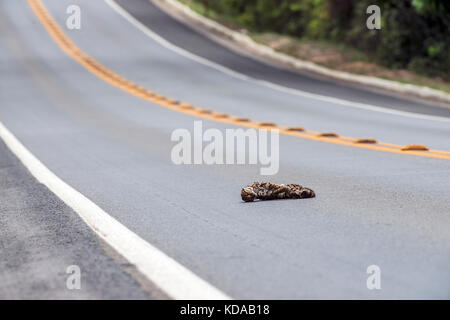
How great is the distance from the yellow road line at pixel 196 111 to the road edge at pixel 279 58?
5842mm

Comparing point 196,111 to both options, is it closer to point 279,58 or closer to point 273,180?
point 273,180

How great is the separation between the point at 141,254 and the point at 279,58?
26060 millimetres

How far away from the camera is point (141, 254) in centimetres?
540

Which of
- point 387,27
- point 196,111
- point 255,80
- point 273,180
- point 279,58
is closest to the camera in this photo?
point 273,180

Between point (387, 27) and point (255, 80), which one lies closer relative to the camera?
point (255, 80)

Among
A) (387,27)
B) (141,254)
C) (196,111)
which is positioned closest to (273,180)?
(141,254)

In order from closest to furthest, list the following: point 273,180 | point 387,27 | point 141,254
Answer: point 141,254
point 273,180
point 387,27

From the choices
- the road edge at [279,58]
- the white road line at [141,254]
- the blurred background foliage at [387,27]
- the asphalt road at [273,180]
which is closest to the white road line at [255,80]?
A: the asphalt road at [273,180]

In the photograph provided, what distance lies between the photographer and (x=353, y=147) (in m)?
12.0

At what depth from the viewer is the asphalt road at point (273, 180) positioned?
4.90m

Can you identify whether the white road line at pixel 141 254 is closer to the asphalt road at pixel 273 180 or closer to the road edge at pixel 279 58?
the asphalt road at pixel 273 180

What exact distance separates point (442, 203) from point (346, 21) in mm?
40662

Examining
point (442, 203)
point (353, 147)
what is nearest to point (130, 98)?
point (353, 147)
